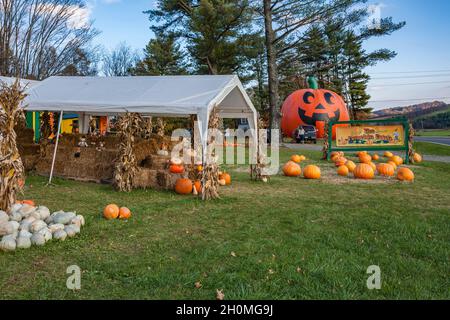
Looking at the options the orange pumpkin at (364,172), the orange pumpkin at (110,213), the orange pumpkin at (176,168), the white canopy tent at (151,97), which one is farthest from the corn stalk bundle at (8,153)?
the orange pumpkin at (364,172)

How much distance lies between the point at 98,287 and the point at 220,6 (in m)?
22.1

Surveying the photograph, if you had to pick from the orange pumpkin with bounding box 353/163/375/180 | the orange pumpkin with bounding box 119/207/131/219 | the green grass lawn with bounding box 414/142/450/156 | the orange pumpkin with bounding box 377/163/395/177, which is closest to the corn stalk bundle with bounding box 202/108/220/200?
the orange pumpkin with bounding box 119/207/131/219

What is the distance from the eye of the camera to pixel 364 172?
11250mm

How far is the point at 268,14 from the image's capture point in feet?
72.6

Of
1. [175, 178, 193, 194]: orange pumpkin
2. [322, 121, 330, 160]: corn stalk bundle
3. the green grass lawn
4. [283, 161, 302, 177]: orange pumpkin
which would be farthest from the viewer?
the green grass lawn

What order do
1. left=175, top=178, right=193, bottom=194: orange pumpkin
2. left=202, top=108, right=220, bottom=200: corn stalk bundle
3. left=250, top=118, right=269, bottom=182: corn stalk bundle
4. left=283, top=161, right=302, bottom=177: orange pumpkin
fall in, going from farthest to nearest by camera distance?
left=283, top=161, right=302, bottom=177: orange pumpkin, left=250, top=118, right=269, bottom=182: corn stalk bundle, left=175, top=178, right=193, bottom=194: orange pumpkin, left=202, top=108, right=220, bottom=200: corn stalk bundle

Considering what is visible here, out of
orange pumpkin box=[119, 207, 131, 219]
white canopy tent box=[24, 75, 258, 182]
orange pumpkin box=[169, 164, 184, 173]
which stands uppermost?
→ white canopy tent box=[24, 75, 258, 182]

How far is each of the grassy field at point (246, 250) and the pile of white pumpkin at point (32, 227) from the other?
6.1 inches

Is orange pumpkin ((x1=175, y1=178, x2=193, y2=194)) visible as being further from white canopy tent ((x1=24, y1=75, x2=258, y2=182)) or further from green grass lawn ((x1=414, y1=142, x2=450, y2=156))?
green grass lawn ((x1=414, y1=142, x2=450, y2=156))

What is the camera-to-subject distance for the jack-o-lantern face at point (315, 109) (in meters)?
29.9

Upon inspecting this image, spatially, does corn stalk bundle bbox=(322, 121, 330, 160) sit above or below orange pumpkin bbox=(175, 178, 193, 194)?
above

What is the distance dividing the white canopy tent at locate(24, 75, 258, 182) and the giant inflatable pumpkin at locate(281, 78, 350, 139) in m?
20.4

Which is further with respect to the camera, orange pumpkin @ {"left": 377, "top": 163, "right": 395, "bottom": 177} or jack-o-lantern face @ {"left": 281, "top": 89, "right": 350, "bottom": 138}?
jack-o-lantern face @ {"left": 281, "top": 89, "right": 350, "bottom": 138}

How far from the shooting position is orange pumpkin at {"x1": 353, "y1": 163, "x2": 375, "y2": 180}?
11.2 m
